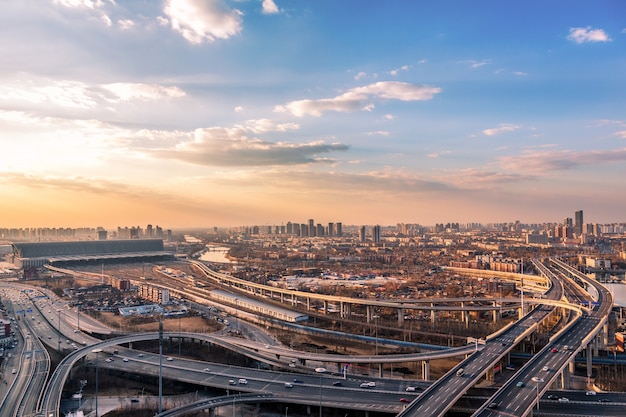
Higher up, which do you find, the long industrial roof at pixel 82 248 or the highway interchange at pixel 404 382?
the long industrial roof at pixel 82 248

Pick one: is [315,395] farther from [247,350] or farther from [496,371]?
[496,371]

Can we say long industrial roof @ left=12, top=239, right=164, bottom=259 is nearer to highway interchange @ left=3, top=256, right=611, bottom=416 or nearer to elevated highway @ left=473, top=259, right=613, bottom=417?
highway interchange @ left=3, top=256, right=611, bottom=416

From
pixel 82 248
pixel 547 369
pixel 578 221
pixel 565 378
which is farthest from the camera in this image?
pixel 578 221

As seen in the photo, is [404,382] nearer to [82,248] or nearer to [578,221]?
[82,248]

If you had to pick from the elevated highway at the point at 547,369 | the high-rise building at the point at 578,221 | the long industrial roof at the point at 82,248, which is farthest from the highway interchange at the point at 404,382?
the high-rise building at the point at 578,221

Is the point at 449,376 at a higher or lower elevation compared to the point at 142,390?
higher

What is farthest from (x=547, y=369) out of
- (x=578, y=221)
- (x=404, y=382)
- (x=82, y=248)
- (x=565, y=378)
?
(x=578, y=221)

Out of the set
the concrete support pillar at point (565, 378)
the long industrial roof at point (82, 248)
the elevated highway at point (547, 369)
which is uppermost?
the long industrial roof at point (82, 248)

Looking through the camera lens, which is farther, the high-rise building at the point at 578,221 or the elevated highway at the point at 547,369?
the high-rise building at the point at 578,221

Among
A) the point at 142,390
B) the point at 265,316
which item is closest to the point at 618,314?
the point at 265,316

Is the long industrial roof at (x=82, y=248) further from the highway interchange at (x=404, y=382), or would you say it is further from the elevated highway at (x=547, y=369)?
the elevated highway at (x=547, y=369)

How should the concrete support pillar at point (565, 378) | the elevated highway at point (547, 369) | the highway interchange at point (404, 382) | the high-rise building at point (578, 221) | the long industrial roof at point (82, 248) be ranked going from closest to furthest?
the elevated highway at point (547, 369) → the highway interchange at point (404, 382) → the concrete support pillar at point (565, 378) → the long industrial roof at point (82, 248) → the high-rise building at point (578, 221)
